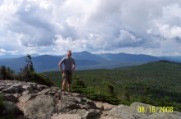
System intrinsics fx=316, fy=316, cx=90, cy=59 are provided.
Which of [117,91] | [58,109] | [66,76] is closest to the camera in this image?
[58,109]

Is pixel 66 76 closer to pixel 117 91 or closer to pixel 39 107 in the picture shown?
pixel 39 107

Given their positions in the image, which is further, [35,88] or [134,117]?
[35,88]

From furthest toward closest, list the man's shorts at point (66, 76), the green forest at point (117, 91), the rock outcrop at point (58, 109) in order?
the green forest at point (117, 91), the man's shorts at point (66, 76), the rock outcrop at point (58, 109)

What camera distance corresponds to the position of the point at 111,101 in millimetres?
17609

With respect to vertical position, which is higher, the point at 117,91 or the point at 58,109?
the point at 58,109

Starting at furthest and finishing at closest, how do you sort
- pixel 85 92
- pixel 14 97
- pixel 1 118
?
1. pixel 85 92
2. pixel 14 97
3. pixel 1 118

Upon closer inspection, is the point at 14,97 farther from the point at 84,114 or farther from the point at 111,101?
the point at 111,101

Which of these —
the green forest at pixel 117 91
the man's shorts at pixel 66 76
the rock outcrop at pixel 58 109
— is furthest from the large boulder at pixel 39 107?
the green forest at pixel 117 91

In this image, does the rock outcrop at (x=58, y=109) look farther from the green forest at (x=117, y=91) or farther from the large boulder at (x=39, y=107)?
the green forest at (x=117, y=91)

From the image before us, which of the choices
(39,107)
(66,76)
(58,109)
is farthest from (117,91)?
(39,107)

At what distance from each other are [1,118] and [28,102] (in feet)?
6.54

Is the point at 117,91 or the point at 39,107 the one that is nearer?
the point at 39,107

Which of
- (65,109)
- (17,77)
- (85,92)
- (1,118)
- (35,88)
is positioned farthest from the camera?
(17,77)

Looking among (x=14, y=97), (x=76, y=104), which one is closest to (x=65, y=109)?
(x=76, y=104)
